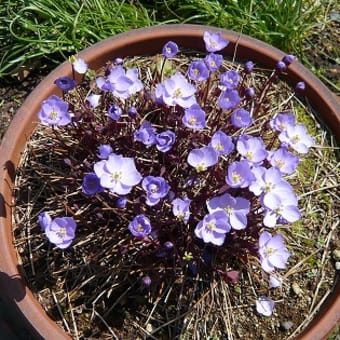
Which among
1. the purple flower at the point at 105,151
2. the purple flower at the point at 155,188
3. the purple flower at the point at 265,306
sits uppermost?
the purple flower at the point at 105,151

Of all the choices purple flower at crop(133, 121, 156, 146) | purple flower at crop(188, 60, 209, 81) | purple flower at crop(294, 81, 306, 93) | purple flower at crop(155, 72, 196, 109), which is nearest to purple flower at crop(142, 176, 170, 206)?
purple flower at crop(133, 121, 156, 146)

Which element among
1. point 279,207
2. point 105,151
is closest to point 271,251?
point 279,207

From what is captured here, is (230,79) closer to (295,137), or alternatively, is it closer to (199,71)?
(199,71)

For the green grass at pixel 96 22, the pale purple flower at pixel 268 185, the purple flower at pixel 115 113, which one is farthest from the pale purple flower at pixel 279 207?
the green grass at pixel 96 22

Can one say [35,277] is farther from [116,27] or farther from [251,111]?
[116,27]

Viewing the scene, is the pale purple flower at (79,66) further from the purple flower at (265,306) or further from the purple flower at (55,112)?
the purple flower at (265,306)

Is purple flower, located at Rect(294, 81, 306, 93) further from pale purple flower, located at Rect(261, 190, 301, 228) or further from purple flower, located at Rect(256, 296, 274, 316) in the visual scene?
purple flower, located at Rect(256, 296, 274, 316)
